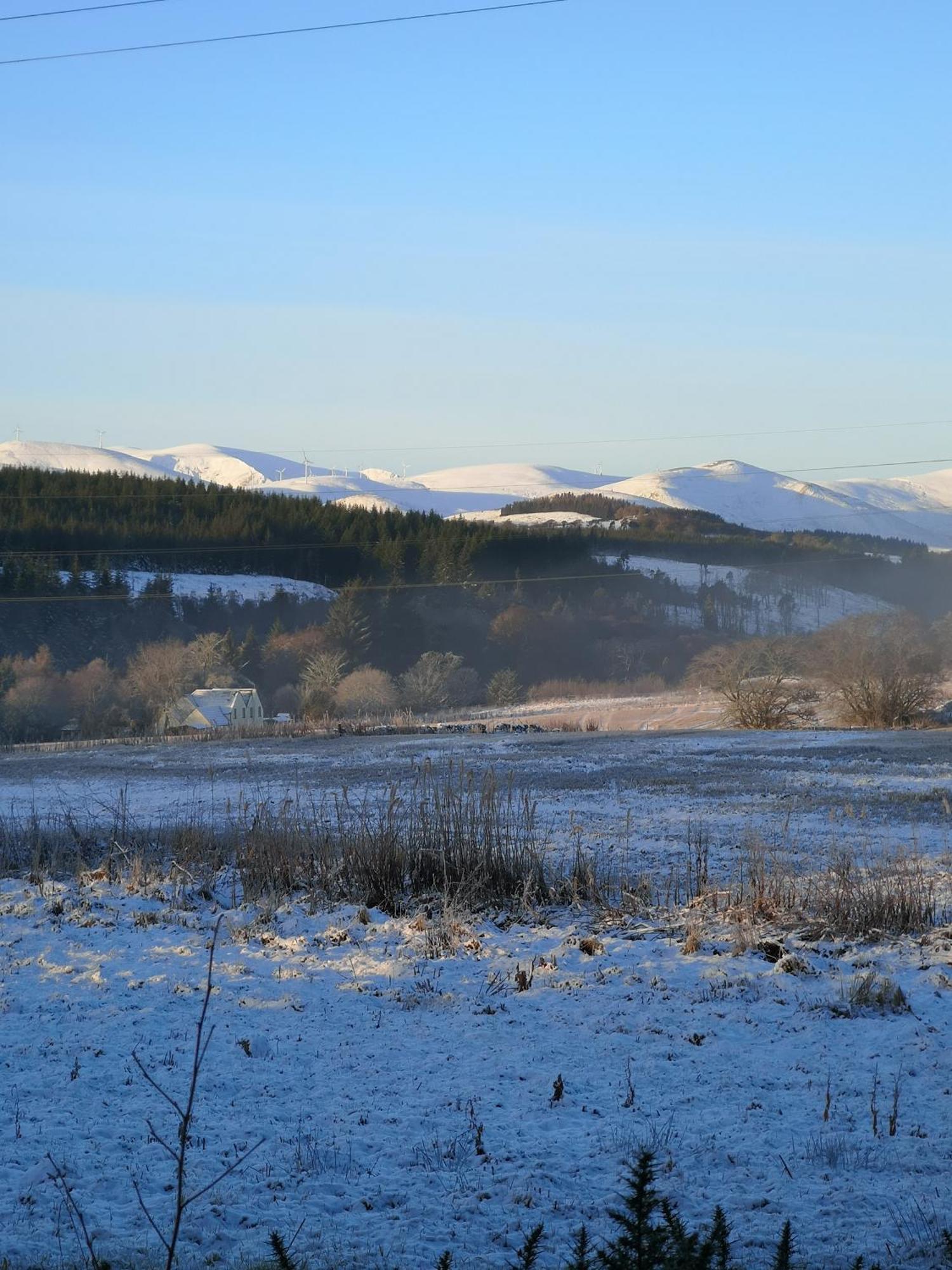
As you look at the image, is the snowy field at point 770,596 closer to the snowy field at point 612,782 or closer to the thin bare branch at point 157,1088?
the snowy field at point 612,782

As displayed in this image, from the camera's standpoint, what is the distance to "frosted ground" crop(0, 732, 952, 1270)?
4.54 meters

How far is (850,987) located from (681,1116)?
1962 mm

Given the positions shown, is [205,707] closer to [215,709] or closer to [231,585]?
[215,709]

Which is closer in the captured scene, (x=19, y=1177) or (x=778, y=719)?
(x=19, y=1177)

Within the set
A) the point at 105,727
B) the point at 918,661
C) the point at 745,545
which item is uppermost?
the point at 745,545

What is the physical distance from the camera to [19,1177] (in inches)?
189

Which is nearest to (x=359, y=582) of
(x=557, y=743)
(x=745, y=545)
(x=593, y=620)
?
(x=593, y=620)

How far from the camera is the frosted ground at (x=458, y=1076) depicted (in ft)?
14.9

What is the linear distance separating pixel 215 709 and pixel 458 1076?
52.8 meters

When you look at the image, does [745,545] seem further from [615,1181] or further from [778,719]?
[615,1181]

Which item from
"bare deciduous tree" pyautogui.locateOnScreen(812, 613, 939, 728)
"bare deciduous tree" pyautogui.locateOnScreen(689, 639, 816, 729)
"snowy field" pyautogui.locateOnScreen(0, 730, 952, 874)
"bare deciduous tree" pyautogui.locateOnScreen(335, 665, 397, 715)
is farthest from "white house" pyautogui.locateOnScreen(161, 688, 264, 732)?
"bare deciduous tree" pyautogui.locateOnScreen(812, 613, 939, 728)

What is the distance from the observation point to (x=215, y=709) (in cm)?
5703

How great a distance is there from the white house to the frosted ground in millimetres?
46159

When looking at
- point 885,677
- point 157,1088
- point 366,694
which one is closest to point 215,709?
point 366,694
